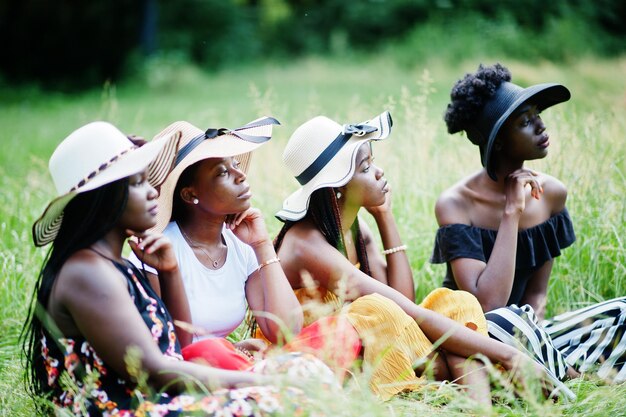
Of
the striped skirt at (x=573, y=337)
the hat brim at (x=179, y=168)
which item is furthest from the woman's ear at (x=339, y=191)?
the striped skirt at (x=573, y=337)

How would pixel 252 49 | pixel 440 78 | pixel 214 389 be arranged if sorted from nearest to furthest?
1. pixel 214 389
2. pixel 440 78
3. pixel 252 49

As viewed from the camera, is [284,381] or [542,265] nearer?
[284,381]

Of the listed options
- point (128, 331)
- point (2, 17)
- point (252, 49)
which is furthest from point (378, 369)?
point (252, 49)

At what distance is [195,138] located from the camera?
342 cm

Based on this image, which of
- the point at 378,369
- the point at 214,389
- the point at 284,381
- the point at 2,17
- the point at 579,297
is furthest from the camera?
the point at 2,17

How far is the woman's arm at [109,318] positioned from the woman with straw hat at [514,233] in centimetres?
164

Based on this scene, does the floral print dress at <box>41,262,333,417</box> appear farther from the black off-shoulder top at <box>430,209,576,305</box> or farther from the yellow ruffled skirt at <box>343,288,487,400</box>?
the black off-shoulder top at <box>430,209,576,305</box>

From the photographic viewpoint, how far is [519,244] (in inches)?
157

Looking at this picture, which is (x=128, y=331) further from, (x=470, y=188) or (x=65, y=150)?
(x=470, y=188)

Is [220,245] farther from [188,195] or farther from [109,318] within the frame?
[109,318]

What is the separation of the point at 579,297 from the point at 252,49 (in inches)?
755

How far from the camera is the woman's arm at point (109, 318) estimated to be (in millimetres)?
2459

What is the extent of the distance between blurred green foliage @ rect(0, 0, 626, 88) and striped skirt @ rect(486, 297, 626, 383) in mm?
12098

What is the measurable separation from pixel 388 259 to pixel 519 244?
70cm
